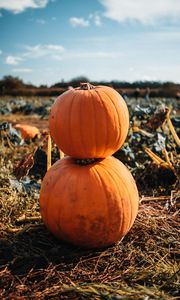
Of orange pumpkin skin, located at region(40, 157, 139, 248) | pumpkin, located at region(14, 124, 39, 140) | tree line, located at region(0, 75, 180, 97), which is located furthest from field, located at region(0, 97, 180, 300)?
tree line, located at region(0, 75, 180, 97)

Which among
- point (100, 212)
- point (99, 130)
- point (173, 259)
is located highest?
point (99, 130)

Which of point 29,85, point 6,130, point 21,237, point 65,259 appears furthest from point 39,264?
point 29,85

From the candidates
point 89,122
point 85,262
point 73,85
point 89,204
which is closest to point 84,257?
point 85,262

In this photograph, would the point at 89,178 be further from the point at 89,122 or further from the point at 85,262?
the point at 85,262

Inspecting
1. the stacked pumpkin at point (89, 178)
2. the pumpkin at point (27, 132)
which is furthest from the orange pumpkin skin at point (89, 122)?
the pumpkin at point (27, 132)

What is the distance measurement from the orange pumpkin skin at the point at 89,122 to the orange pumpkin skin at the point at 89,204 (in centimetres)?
14

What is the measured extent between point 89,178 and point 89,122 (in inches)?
→ 15.1

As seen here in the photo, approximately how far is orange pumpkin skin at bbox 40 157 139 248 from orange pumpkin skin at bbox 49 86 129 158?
0.44 feet

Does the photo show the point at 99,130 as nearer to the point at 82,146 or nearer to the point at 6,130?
the point at 82,146

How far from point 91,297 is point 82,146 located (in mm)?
1057

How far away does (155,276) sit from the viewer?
89.8 inches

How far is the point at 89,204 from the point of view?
261cm

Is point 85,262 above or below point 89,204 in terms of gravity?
below

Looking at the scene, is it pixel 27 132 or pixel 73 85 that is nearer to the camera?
pixel 27 132
